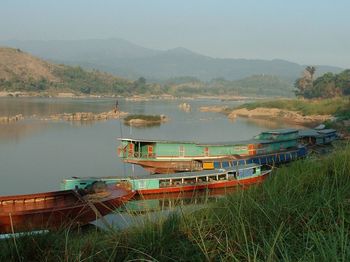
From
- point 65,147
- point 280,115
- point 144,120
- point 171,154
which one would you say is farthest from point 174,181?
point 280,115

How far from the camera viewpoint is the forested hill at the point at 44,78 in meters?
103

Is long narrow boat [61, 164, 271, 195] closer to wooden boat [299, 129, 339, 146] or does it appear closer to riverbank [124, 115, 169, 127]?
wooden boat [299, 129, 339, 146]

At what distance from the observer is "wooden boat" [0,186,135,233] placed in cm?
1077

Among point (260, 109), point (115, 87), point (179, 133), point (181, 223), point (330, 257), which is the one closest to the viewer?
point (330, 257)

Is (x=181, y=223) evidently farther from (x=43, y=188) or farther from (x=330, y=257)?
(x=43, y=188)

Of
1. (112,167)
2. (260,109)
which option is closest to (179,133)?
(112,167)

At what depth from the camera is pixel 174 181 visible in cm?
1631

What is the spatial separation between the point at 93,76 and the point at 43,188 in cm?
10658

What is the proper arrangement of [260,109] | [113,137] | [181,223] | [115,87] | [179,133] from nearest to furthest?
[181,223]
[113,137]
[179,133]
[260,109]
[115,87]

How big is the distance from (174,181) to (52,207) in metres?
5.73

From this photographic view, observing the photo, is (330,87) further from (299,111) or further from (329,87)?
(299,111)

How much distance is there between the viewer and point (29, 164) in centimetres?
2278

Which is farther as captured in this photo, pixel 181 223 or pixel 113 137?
pixel 113 137

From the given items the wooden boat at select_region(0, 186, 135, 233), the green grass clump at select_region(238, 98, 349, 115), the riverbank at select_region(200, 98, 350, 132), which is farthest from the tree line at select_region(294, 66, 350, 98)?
the wooden boat at select_region(0, 186, 135, 233)
